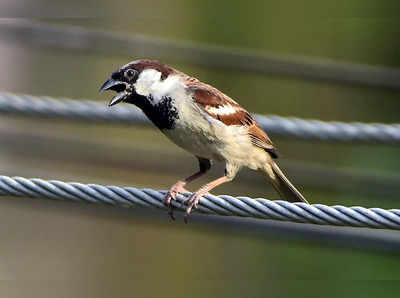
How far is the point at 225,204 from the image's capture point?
301 centimetres

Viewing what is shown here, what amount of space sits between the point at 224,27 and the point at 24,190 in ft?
22.3

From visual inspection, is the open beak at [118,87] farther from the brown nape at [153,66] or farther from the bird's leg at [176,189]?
the bird's leg at [176,189]

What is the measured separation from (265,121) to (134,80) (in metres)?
1.83

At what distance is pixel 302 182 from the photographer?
696 centimetres

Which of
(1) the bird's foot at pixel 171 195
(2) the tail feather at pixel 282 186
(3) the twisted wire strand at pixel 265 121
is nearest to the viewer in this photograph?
(1) the bird's foot at pixel 171 195

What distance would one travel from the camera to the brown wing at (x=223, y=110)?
3.68 metres

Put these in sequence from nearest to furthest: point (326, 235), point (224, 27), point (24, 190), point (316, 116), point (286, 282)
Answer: point (24, 190) < point (326, 235) < point (286, 282) < point (316, 116) < point (224, 27)

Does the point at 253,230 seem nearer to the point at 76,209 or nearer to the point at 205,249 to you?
the point at 76,209

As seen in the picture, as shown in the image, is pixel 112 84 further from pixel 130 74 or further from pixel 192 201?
pixel 192 201

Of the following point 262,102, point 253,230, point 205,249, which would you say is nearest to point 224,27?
point 262,102

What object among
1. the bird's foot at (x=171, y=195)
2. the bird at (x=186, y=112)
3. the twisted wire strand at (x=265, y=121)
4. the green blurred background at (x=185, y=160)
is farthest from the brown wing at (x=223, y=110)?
the green blurred background at (x=185, y=160)

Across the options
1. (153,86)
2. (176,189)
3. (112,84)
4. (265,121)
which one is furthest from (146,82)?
(265,121)

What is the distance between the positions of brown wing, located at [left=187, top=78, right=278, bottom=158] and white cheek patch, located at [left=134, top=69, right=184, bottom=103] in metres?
0.11

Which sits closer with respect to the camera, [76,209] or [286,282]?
[76,209]
